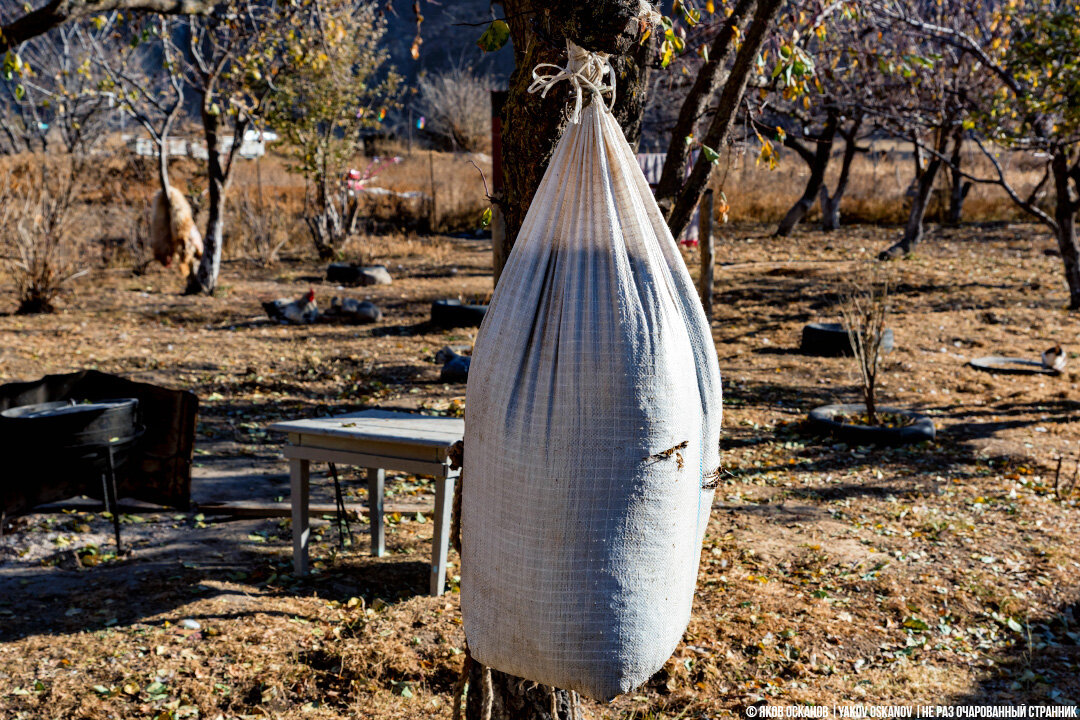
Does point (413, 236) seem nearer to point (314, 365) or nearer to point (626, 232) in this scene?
point (314, 365)

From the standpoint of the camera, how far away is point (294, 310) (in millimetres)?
11312

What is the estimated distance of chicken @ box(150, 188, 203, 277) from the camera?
555 inches

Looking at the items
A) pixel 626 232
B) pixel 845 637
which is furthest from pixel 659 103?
pixel 626 232

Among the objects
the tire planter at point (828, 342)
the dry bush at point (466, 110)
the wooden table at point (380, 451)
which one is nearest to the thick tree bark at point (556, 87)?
the wooden table at point (380, 451)

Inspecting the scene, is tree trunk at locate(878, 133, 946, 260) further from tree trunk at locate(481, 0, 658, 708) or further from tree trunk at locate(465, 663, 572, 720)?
tree trunk at locate(465, 663, 572, 720)

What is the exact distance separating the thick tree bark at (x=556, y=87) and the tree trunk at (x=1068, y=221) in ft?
32.7

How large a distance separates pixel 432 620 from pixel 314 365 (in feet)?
19.1

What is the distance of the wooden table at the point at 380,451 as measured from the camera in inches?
152

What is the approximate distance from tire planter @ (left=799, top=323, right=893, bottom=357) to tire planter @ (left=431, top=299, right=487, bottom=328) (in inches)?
152

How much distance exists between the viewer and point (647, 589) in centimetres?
189

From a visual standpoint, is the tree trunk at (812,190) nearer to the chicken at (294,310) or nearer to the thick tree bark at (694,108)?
the chicken at (294,310)

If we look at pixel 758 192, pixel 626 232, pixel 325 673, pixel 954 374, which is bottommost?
pixel 325 673

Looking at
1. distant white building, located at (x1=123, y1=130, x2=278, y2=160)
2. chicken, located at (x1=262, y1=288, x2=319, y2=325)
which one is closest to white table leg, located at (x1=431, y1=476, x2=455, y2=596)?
chicken, located at (x1=262, y1=288, x2=319, y2=325)

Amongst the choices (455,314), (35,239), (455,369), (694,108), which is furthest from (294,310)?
(694,108)
